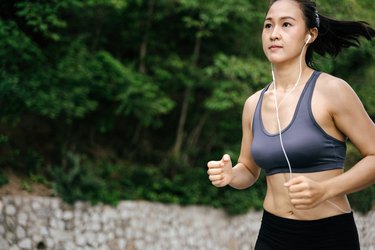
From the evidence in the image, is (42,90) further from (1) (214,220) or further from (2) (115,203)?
(1) (214,220)

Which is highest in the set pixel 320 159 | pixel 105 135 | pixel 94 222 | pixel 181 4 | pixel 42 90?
pixel 181 4

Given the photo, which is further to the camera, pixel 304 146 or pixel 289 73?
pixel 289 73

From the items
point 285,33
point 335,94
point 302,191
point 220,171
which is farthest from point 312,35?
point 302,191

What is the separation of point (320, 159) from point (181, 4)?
28.0ft

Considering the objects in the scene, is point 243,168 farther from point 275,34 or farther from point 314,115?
point 275,34

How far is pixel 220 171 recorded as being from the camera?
2.60 m

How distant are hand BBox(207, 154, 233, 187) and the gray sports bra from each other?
15 centimetres

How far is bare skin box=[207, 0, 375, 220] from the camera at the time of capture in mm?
2348

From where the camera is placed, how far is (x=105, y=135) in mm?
11641

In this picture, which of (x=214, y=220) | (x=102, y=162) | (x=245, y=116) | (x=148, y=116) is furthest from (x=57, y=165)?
(x=245, y=116)

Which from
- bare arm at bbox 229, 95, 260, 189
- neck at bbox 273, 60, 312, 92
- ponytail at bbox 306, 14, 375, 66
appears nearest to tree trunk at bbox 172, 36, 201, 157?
bare arm at bbox 229, 95, 260, 189

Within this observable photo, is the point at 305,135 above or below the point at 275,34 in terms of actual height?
below

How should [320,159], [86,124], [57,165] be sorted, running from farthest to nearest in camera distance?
[86,124], [57,165], [320,159]

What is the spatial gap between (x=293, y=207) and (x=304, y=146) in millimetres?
260
